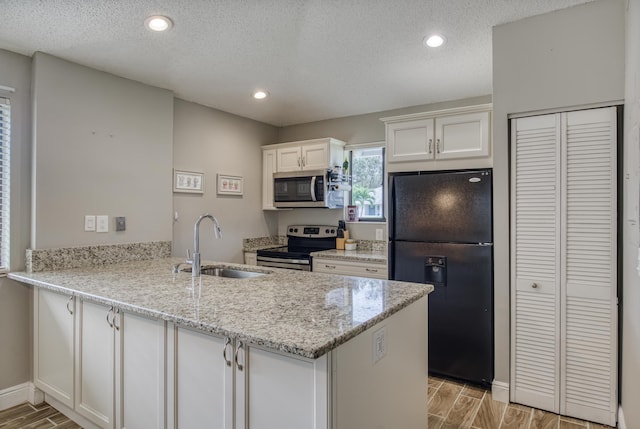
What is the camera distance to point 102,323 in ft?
6.36

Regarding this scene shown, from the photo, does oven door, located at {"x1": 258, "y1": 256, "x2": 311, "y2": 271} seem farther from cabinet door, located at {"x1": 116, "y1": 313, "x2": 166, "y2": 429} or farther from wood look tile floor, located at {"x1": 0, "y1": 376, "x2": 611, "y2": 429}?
cabinet door, located at {"x1": 116, "y1": 313, "x2": 166, "y2": 429}

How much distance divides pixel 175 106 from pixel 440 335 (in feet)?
10.2

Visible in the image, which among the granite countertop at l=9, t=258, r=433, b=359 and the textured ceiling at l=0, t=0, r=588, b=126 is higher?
the textured ceiling at l=0, t=0, r=588, b=126

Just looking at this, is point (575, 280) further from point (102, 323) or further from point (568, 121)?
point (102, 323)

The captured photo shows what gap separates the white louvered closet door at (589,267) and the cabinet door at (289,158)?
2.65 meters

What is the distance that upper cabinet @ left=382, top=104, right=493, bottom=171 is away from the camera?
290 cm

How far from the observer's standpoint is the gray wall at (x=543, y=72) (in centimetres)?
212

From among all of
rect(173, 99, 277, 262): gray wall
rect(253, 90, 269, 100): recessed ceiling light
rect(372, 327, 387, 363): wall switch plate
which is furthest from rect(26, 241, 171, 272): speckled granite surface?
rect(372, 327, 387, 363): wall switch plate

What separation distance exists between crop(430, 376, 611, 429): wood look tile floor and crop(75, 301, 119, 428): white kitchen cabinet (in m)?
1.82

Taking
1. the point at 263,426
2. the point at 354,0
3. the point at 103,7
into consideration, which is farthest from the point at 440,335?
the point at 103,7

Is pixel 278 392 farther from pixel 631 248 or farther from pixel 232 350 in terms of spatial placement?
pixel 631 248

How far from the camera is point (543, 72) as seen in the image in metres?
2.31

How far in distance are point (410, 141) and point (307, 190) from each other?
52.8 inches

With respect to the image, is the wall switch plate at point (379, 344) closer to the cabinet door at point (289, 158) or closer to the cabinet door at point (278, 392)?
the cabinet door at point (278, 392)
